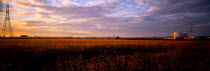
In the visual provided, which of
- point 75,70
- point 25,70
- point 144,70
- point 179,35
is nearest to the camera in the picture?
point 75,70

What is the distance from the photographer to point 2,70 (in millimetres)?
6273

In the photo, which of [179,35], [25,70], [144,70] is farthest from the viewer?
[179,35]

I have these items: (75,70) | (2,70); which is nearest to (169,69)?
(75,70)

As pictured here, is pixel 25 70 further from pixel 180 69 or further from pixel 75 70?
pixel 180 69

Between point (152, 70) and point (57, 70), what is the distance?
4.86 metres

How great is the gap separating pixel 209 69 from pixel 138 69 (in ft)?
11.5

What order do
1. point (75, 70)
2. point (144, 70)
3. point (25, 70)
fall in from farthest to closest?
point (25, 70)
point (144, 70)
point (75, 70)

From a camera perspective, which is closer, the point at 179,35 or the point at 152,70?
the point at 152,70

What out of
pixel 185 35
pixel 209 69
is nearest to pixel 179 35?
pixel 185 35

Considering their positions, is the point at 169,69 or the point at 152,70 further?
the point at 169,69

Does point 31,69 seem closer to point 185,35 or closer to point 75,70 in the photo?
point 75,70

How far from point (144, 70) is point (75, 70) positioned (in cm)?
343

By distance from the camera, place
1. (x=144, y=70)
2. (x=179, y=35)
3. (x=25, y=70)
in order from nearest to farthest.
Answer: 1. (x=144, y=70)
2. (x=25, y=70)
3. (x=179, y=35)

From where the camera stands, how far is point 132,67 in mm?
6246
